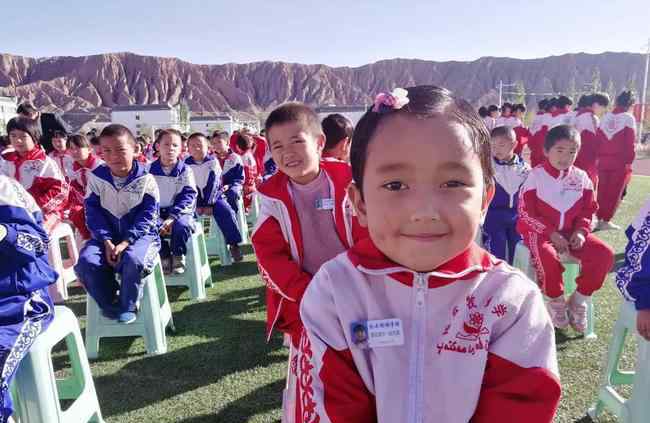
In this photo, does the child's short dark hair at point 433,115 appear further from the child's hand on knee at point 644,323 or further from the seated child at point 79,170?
the seated child at point 79,170

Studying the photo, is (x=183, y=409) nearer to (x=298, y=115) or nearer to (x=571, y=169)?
(x=298, y=115)

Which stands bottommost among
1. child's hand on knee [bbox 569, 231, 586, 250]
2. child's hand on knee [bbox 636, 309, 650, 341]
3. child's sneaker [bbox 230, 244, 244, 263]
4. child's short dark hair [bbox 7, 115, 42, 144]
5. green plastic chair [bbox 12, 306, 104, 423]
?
child's sneaker [bbox 230, 244, 244, 263]

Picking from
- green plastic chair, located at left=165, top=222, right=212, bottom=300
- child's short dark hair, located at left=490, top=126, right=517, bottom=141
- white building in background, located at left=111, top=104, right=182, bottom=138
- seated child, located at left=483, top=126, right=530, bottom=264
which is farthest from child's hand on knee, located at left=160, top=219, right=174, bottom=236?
white building in background, located at left=111, top=104, right=182, bottom=138

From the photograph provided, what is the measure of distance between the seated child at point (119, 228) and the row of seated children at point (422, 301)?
225cm

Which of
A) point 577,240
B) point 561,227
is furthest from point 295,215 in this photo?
point 561,227

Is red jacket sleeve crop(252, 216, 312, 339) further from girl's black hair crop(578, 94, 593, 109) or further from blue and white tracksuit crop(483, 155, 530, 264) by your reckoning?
girl's black hair crop(578, 94, 593, 109)

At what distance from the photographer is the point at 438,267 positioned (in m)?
0.96

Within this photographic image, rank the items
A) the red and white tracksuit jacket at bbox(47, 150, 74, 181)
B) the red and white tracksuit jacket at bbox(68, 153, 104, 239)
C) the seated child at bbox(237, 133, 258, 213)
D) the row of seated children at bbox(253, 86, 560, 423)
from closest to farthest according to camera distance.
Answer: the row of seated children at bbox(253, 86, 560, 423) < the red and white tracksuit jacket at bbox(68, 153, 104, 239) < the red and white tracksuit jacket at bbox(47, 150, 74, 181) < the seated child at bbox(237, 133, 258, 213)

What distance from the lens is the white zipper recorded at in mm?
948

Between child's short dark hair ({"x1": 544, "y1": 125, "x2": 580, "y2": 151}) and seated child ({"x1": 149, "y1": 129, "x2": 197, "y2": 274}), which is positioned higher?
child's short dark hair ({"x1": 544, "y1": 125, "x2": 580, "y2": 151})

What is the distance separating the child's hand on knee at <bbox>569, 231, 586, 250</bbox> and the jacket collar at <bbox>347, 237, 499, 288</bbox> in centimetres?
229

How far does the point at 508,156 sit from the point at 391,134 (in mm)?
3577

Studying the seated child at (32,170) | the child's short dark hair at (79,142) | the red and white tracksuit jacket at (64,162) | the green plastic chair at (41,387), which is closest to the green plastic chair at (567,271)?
the green plastic chair at (41,387)

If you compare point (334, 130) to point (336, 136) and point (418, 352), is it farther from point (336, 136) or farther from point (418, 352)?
point (418, 352)
